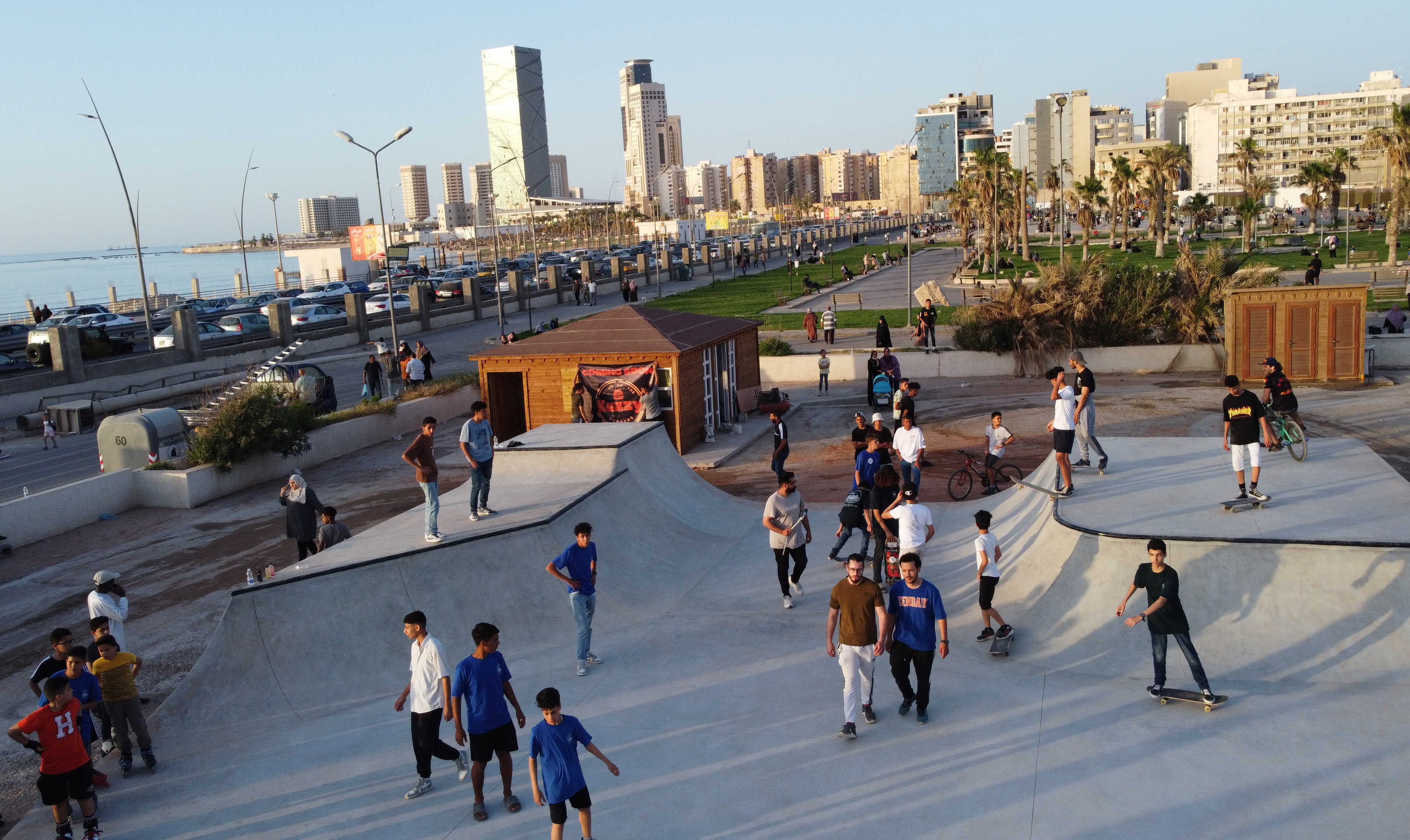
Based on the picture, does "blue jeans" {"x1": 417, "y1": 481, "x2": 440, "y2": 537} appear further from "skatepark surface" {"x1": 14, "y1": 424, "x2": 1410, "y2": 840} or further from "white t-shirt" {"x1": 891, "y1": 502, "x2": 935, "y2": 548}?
"white t-shirt" {"x1": 891, "y1": 502, "x2": 935, "y2": 548}

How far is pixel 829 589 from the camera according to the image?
11922 millimetres

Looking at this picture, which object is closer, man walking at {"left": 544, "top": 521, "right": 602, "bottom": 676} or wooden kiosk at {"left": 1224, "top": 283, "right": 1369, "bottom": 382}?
man walking at {"left": 544, "top": 521, "right": 602, "bottom": 676}

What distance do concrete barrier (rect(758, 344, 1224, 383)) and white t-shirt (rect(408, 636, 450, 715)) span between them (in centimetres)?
1982

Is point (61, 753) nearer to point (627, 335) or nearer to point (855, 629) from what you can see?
point (855, 629)

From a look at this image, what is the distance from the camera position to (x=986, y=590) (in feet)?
32.1

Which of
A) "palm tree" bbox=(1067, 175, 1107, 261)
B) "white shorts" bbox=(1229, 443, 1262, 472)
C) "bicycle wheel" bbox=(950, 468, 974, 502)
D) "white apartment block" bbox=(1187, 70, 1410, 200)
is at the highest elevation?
"white apartment block" bbox=(1187, 70, 1410, 200)

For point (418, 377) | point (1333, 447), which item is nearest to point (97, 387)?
point (418, 377)

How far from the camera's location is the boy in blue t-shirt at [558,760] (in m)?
6.45

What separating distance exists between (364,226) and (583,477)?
3826cm

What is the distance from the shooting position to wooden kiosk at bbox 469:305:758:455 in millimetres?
20938

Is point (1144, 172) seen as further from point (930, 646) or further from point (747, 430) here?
point (930, 646)

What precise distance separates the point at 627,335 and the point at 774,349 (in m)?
9.74

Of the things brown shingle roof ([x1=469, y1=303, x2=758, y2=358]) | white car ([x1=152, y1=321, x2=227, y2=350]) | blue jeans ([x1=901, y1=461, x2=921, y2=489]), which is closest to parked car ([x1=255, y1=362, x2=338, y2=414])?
brown shingle roof ([x1=469, y1=303, x2=758, y2=358])

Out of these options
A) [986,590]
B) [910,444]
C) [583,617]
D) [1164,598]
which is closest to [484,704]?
[583,617]
